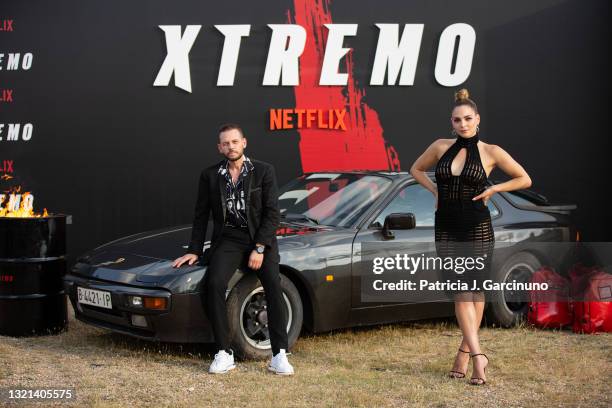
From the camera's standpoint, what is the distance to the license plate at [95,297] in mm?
5609

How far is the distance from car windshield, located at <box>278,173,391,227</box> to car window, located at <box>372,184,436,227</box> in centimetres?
14

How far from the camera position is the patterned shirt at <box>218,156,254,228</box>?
5477 mm

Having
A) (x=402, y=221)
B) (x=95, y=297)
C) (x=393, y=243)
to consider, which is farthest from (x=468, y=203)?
(x=95, y=297)

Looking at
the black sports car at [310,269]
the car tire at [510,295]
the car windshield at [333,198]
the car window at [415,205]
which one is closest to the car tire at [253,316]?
the black sports car at [310,269]

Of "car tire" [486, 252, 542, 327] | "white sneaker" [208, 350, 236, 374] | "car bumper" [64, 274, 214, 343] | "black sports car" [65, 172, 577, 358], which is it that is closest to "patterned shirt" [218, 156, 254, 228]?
"black sports car" [65, 172, 577, 358]

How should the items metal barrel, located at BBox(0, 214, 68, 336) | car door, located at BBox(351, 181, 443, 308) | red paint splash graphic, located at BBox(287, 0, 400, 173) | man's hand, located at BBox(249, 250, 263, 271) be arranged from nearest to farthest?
man's hand, located at BBox(249, 250, 263, 271)
car door, located at BBox(351, 181, 443, 308)
metal barrel, located at BBox(0, 214, 68, 336)
red paint splash graphic, located at BBox(287, 0, 400, 173)

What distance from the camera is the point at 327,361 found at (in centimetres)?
570

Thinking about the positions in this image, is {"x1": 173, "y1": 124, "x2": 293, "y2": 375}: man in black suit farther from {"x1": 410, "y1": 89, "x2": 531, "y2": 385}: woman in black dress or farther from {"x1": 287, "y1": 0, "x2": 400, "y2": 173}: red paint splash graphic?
{"x1": 287, "y1": 0, "x2": 400, "y2": 173}: red paint splash graphic

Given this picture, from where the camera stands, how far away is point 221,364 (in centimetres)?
524

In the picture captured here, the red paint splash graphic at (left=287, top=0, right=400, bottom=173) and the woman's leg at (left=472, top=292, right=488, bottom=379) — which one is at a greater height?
the red paint splash graphic at (left=287, top=0, right=400, bottom=173)

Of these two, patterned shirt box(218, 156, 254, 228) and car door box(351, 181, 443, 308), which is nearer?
patterned shirt box(218, 156, 254, 228)

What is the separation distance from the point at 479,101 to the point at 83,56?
15.5 feet

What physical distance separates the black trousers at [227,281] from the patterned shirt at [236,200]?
0.06m

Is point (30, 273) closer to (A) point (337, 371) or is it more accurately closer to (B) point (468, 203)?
(A) point (337, 371)
